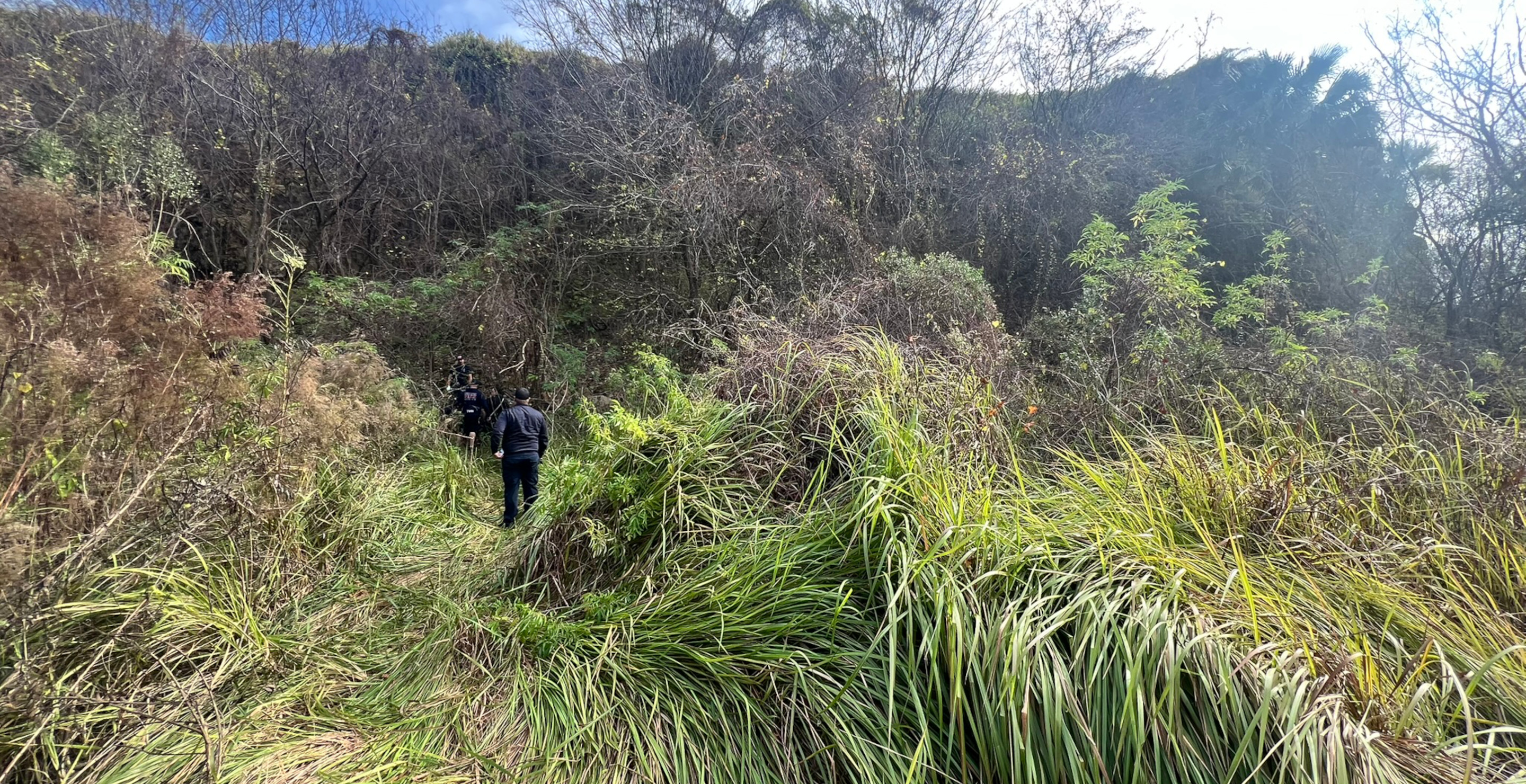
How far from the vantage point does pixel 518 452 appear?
16.7 feet

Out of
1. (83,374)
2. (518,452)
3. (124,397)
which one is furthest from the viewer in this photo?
(518,452)

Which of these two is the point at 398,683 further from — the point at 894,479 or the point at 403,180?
the point at 403,180

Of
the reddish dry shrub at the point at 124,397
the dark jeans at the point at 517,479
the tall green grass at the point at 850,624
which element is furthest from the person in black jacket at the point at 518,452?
the tall green grass at the point at 850,624

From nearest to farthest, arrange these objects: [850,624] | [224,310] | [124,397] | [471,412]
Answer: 1. [850,624]
2. [124,397]
3. [224,310]
4. [471,412]

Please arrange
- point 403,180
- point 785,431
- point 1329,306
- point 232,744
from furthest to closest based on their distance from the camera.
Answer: point 403,180 < point 1329,306 < point 785,431 < point 232,744

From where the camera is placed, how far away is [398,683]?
255 centimetres

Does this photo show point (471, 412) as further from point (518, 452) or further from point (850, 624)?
point (850, 624)

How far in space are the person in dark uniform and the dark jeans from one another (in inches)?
62.2

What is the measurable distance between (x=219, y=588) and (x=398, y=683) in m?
0.87

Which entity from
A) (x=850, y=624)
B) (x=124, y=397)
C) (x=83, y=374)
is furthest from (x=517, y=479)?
(x=850, y=624)

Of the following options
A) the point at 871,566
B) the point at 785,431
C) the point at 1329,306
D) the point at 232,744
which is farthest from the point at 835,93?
the point at 232,744

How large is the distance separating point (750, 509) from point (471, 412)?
481 cm

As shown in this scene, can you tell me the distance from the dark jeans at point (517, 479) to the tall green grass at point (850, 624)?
145 centimetres

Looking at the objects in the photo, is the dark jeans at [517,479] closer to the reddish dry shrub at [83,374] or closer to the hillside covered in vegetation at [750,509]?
the hillside covered in vegetation at [750,509]
